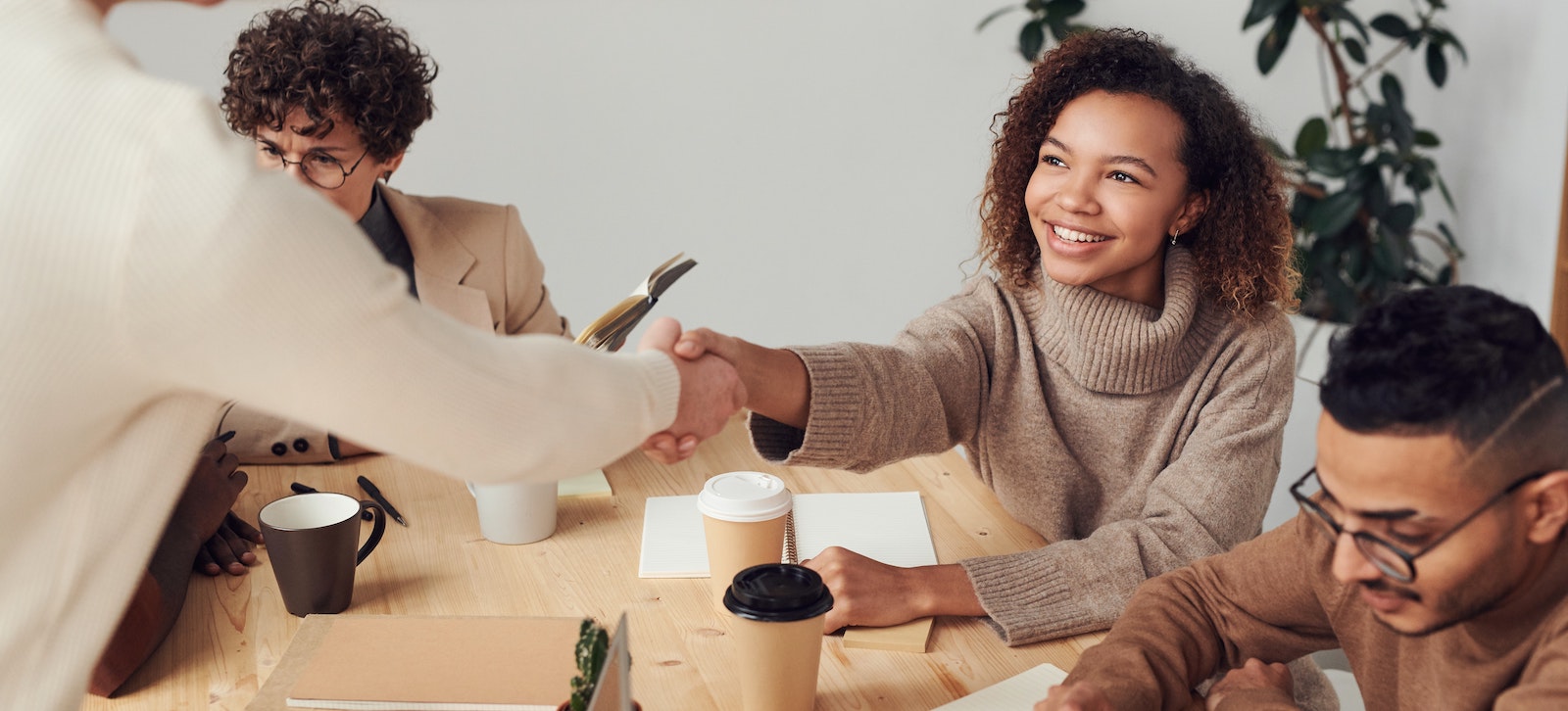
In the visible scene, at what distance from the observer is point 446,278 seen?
1.90 metres

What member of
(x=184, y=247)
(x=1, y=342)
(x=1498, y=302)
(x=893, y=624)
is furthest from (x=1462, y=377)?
(x=1, y=342)

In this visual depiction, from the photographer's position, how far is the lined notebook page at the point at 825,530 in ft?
4.35

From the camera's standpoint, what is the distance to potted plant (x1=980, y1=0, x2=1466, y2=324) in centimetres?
320

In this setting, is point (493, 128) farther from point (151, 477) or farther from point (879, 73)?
point (151, 477)

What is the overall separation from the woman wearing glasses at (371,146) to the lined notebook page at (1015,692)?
1045 millimetres

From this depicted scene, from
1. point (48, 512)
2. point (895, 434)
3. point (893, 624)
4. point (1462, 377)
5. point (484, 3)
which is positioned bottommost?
point (893, 624)

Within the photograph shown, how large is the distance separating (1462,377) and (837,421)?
664mm

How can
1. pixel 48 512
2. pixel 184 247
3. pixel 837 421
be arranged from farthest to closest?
pixel 837 421, pixel 48 512, pixel 184 247

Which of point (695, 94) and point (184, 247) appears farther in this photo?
point (695, 94)

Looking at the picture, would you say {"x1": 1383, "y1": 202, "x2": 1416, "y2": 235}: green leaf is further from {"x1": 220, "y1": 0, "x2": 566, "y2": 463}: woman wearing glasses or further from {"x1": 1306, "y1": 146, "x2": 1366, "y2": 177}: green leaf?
{"x1": 220, "y1": 0, "x2": 566, "y2": 463}: woman wearing glasses

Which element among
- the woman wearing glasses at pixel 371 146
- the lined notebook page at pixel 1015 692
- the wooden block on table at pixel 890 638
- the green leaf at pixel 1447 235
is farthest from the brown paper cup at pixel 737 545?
the green leaf at pixel 1447 235

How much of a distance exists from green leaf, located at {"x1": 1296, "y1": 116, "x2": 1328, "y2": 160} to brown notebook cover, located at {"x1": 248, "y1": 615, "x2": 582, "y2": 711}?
2880 mm

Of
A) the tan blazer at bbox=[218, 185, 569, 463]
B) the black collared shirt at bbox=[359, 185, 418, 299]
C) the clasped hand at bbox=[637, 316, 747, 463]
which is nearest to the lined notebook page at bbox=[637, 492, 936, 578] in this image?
the clasped hand at bbox=[637, 316, 747, 463]

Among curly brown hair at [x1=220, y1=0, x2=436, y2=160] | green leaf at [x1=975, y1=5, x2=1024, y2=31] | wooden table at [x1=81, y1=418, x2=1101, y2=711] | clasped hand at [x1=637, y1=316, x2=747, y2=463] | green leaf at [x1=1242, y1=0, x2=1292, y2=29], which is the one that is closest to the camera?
wooden table at [x1=81, y1=418, x2=1101, y2=711]
